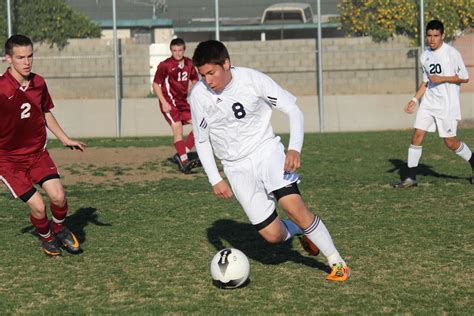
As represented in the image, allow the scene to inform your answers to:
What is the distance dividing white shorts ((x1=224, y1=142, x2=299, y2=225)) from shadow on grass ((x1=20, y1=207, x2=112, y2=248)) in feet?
7.55

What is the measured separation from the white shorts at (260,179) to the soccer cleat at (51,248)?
1.87 metres

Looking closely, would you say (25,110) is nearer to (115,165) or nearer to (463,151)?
(463,151)

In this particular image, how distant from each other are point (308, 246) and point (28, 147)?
2.57m

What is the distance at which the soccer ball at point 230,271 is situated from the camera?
684 centimetres

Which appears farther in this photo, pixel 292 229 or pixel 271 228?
Result: pixel 292 229

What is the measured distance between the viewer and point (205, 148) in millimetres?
7363

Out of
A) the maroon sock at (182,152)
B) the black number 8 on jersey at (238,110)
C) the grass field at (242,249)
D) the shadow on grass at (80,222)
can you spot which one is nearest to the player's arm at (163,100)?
the maroon sock at (182,152)

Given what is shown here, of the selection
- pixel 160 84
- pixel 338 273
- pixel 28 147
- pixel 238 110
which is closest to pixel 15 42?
pixel 28 147

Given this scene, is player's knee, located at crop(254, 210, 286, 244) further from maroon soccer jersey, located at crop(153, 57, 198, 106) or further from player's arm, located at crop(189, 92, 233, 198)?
maroon soccer jersey, located at crop(153, 57, 198, 106)

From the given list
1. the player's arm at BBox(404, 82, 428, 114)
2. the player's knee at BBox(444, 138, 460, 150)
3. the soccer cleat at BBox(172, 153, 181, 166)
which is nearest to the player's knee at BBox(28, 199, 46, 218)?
the player's arm at BBox(404, 82, 428, 114)

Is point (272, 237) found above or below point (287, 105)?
below

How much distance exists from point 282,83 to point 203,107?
53.5 ft

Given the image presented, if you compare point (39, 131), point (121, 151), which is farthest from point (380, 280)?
point (121, 151)

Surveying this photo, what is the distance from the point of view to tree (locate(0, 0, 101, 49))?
74.4ft
